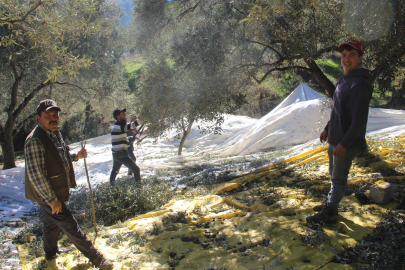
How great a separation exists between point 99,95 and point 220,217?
320 inches

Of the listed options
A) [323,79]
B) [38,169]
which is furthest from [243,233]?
[323,79]

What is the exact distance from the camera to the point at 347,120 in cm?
315

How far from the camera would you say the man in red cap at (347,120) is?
9.72 ft

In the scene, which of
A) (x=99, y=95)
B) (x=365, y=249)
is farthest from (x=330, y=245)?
(x=99, y=95)

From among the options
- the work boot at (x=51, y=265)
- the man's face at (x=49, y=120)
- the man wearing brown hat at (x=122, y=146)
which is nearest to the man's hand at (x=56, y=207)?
the work boot at (x=51, y=265)

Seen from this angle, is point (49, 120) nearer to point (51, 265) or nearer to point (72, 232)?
point (72, 232)

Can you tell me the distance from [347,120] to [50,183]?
3165mm

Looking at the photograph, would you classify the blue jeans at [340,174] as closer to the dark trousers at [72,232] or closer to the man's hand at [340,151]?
the man's hand at [340,151]

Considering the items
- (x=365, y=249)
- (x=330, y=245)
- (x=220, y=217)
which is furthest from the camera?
(x=220, y=217)

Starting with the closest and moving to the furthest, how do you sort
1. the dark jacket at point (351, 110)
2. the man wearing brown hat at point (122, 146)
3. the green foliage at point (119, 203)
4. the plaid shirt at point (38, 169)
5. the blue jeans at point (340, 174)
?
1. the plaid shirt at point (38, 169)
2. the dark jacket at point (351, 110)
3. the blue jeans at point (340, 174)
4. the green foliage at point (119, 203)
5. the man wearing brown hat at point (122, 146)

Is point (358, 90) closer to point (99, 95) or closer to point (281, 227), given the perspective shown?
point (281, 227)

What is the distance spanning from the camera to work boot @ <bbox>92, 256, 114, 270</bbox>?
285 centimetres

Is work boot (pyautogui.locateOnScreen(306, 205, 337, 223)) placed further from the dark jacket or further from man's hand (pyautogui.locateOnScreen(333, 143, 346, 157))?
the dark jacket

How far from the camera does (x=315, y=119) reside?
10727 millimetres
